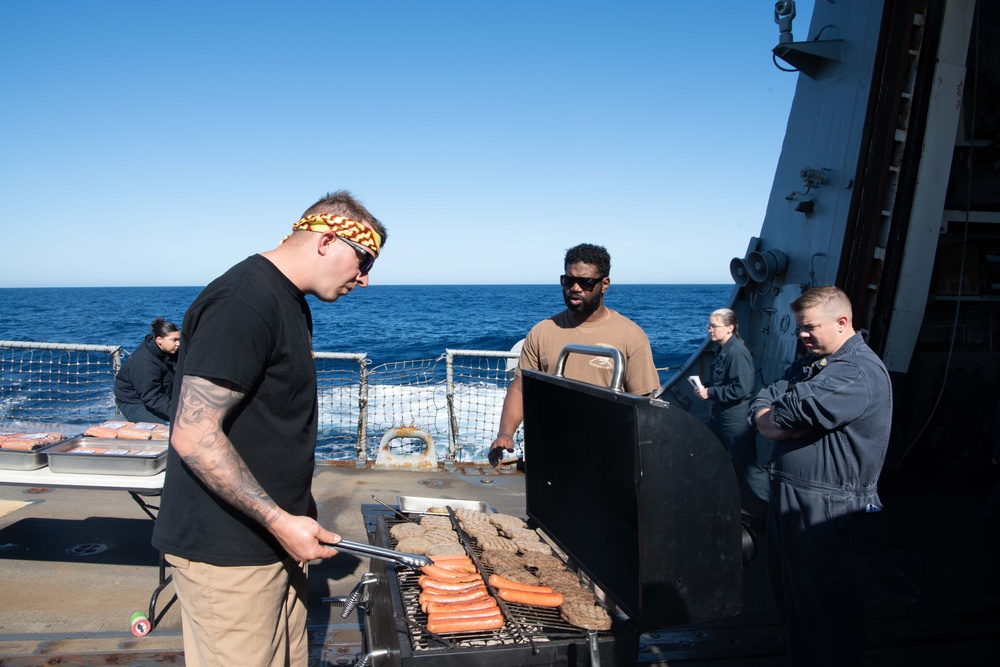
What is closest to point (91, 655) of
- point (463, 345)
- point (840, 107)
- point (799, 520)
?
point (799, 520)

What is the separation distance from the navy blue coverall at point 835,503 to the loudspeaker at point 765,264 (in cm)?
417

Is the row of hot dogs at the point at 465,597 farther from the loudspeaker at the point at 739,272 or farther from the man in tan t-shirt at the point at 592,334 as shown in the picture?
the loudspeaker at the point at 739,272

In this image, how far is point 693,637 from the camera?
3840 mm

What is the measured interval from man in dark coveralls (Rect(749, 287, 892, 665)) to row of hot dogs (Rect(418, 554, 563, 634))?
1285 millimetres

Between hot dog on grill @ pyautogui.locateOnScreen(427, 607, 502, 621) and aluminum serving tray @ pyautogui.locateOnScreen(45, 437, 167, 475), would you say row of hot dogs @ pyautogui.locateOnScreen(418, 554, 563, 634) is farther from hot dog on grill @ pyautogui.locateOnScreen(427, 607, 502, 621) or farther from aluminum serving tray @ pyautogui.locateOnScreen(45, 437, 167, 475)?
aluminum serving tray @ pyautogui.locateOnScreen(45, 437, 167, 475)

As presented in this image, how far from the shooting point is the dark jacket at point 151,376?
20.6ft

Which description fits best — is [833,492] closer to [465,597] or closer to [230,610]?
[465,597]

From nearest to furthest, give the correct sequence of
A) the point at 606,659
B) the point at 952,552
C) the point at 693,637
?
the point at 606,659 → the point at 693,637 → the point at 952,552

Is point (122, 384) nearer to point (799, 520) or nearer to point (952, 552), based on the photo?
point (799, 520)

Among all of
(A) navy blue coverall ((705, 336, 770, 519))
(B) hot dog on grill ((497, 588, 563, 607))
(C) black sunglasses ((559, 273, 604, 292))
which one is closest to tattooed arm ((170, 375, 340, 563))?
(B) hot dog on grill ((497, 588, 563, 607))

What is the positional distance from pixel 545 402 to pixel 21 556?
4521 mm

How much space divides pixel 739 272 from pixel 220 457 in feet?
22.8

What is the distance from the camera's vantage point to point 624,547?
2.61 meters

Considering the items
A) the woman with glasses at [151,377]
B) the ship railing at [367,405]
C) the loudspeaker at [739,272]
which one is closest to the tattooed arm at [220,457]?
the ship railing at [367,405]
